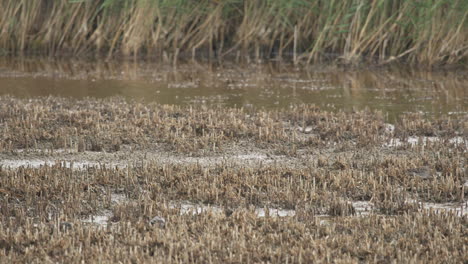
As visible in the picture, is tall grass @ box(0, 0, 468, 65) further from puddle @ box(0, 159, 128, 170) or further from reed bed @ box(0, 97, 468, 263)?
puddle @ box(0, 159, 128, 170)

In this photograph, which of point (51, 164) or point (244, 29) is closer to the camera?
point (51, 164)

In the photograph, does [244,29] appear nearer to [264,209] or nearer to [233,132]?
[233,132]

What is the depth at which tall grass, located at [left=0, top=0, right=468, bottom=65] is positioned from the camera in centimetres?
1498

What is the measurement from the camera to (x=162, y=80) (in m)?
14.2

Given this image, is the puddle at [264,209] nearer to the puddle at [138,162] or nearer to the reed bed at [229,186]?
the reed bed at [229,186]

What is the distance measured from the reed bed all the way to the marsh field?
20mm

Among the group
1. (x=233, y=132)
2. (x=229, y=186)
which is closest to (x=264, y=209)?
(x=229, y=186)

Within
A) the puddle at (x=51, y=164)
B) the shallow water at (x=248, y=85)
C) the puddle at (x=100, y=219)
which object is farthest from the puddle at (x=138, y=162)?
the shallow water at (x=248, y=85)

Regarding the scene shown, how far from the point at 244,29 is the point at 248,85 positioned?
4.21 metres

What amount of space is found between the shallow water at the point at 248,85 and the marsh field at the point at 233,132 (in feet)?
0.19

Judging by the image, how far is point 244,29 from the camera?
17.4 m

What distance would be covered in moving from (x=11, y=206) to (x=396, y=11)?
10951mm

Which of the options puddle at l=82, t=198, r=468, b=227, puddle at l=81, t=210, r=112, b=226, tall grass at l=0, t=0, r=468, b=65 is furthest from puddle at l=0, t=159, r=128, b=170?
tall grass at l=0, t=0, r=468, b=65

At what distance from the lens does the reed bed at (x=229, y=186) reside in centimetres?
464
